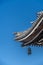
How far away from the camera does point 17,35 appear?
510cm

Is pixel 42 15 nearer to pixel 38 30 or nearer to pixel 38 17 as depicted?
pixel 38 17

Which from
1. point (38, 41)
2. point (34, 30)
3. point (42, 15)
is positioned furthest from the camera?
point (38, 41)

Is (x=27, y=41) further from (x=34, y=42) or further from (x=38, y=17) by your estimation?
(x=38, y=17)

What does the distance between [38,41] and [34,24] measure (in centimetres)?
66

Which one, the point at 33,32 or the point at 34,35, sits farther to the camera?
the point at 34,35

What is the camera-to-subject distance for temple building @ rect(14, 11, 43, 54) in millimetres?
4320

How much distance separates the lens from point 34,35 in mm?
4695

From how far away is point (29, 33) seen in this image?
4.66 m

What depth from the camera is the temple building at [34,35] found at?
4320mm

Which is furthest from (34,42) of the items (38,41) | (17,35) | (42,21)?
(42,21)

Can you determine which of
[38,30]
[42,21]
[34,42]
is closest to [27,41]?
[34,42]

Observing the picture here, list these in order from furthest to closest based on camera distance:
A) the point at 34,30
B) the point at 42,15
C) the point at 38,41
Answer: the point at 38,41, the point at 34,30, the point at 42,15

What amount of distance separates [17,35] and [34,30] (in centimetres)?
70

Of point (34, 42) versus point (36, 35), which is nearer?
point (36, 35)
